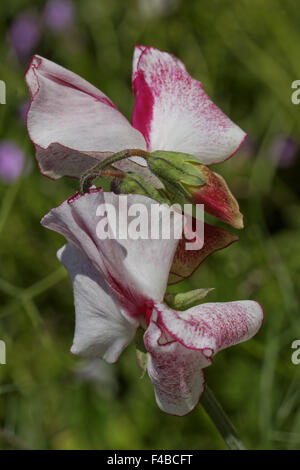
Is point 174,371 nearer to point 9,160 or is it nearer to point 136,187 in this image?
point 136,187

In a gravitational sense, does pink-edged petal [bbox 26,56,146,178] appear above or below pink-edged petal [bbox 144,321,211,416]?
above

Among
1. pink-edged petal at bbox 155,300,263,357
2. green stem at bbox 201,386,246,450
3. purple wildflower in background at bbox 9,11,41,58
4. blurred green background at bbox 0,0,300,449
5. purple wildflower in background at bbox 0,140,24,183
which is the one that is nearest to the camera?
pink-edged petal at bbox 155,300,263,357

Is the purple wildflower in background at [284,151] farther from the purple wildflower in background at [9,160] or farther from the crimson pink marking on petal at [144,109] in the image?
the crimson pink marking on petal at [144,109]

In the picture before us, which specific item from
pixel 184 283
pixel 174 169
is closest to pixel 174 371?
pixel 174 169

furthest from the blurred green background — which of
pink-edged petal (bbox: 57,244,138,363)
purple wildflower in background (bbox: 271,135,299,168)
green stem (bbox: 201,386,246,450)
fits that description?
pink-edged petal (bbox: 57,244,138,363)

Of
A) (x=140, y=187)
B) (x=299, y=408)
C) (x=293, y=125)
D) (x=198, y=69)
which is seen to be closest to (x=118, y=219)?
(x=140, y=187)

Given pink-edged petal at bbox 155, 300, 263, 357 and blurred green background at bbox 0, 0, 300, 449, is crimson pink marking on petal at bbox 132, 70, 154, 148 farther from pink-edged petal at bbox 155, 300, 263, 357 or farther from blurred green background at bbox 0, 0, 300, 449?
blurred green background at bbox 0, 0, 300, 449

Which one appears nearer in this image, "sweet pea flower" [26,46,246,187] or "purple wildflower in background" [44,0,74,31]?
"sweet pea flower" [26,46,246,187]

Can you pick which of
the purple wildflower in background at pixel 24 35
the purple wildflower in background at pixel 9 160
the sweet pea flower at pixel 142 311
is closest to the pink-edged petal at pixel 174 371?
the sweet pea flower at pixel 142 311
